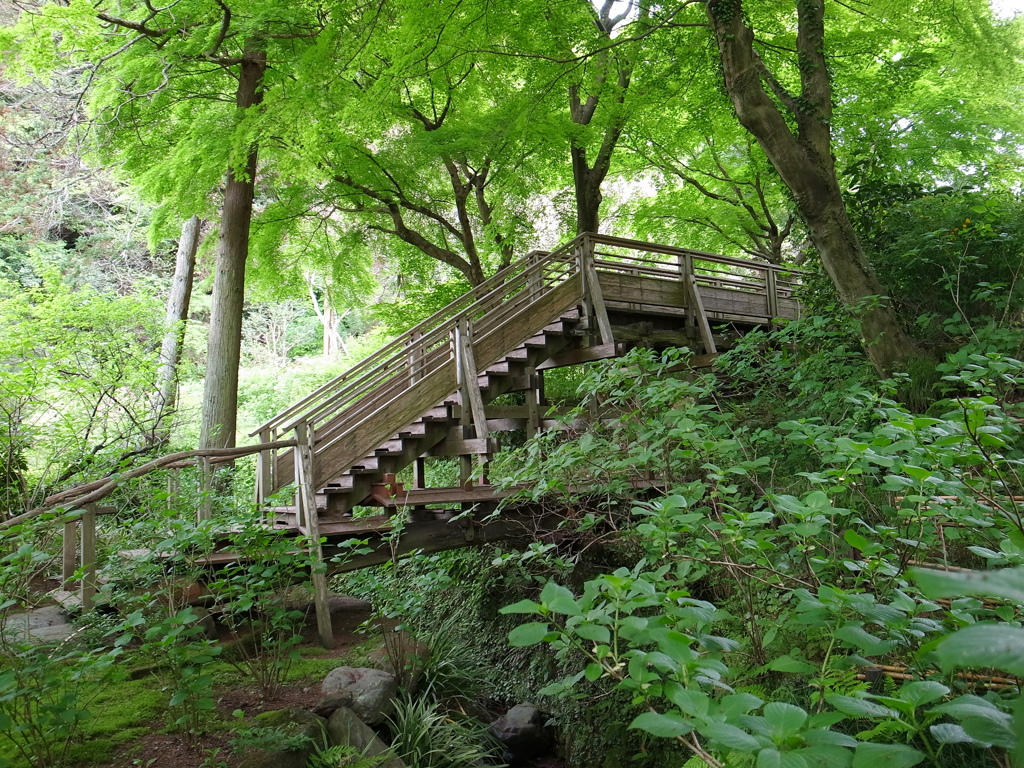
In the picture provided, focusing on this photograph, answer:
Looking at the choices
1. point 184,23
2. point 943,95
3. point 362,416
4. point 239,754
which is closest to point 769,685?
point 239,754

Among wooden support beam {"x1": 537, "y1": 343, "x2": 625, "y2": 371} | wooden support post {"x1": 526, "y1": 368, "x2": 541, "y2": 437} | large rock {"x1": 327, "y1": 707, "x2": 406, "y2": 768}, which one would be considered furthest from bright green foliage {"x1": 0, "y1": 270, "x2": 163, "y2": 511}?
wooden support beam {"x1": 537, "y1": 343, "x2": 625, "y2": 371}

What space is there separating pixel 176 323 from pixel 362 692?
27.5ft

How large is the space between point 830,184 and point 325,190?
7.74m

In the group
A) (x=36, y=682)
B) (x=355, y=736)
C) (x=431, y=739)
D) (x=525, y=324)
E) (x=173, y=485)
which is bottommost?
(x=431, y=739)

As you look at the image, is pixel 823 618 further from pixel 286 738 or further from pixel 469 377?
pixel 469 377

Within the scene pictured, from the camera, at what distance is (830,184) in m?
6.41

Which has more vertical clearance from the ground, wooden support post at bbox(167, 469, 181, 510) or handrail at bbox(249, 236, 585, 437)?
handrail at bbox(249, 236, 585, 437)

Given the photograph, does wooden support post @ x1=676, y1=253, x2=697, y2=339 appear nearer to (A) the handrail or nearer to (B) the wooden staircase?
(B) the wooden staircase

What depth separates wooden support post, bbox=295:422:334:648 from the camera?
596 cm

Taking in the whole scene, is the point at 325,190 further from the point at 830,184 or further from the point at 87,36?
the point at 830,184

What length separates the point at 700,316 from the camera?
10.9m

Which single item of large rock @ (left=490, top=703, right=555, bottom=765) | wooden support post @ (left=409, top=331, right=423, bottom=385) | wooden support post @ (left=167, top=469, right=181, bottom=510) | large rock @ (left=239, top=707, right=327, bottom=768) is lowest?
large rock @ (left=490, top=703, right=555, bottom=765)

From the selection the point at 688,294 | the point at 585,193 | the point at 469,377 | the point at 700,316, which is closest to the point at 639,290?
the point at 688,294

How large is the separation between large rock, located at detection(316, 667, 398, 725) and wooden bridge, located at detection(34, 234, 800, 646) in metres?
0.86
